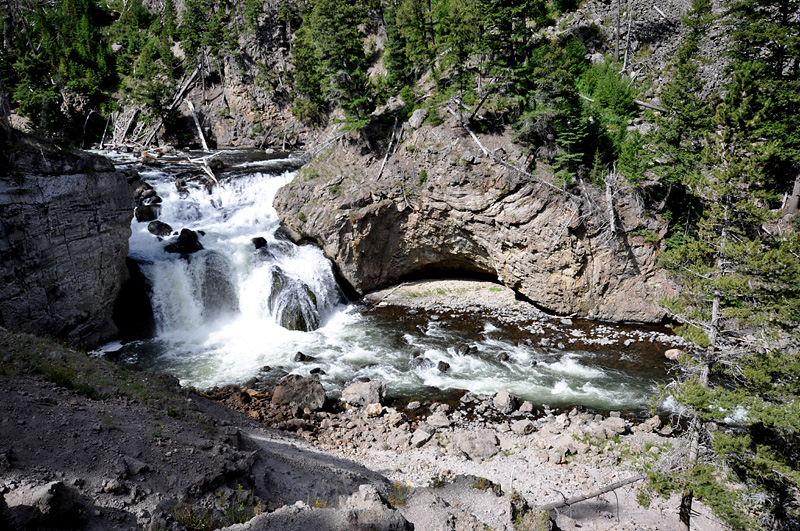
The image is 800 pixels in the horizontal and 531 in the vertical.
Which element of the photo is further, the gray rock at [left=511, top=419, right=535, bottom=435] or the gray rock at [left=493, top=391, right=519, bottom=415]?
the gray rock at [left=493, top=391, right=519, bottom=415]

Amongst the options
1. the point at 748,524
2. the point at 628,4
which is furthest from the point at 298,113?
the point at 748,524

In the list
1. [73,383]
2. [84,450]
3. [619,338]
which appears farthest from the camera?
[619,338]

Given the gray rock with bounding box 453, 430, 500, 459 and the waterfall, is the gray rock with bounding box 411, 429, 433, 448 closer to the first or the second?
the gray rock with bounding box 453, 430, 500, 459

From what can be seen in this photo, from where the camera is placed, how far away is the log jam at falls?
725 inches

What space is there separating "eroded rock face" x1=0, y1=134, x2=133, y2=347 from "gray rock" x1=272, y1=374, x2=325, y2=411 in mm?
10345

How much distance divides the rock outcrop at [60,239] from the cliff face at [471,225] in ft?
32.8

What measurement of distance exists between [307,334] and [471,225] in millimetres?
11336

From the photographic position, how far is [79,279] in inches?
734

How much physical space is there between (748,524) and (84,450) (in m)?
13.5

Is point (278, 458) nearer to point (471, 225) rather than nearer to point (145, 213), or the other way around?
point (471, 225)

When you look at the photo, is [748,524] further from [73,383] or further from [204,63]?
[204,63]

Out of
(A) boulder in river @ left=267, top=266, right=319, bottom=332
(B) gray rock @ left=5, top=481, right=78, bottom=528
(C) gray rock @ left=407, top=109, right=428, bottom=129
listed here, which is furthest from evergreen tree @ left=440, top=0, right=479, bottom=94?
(B) gray rock @ left=5, top=481, right=78, bottom=528

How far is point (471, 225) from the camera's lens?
24.5 meters

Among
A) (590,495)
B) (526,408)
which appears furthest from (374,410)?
(590,495)
